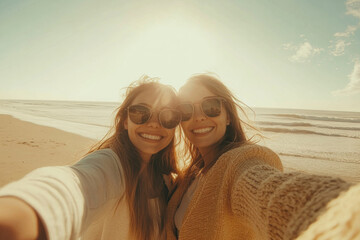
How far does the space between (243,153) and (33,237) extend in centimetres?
112

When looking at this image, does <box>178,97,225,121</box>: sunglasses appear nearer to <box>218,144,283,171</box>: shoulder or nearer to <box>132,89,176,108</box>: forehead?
<box>132,89,176,108</box>: forehead

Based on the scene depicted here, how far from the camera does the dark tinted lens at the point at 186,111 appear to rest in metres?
2.33

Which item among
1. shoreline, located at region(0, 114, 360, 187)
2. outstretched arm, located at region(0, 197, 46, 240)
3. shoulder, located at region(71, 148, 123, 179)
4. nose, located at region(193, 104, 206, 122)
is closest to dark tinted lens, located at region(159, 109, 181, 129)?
nose, located at region(193, 104, 206, 122)

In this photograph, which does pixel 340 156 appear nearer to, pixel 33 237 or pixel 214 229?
pixel 214 229

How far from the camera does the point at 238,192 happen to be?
3.34 ft

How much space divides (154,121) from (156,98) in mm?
302

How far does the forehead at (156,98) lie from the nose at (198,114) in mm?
313

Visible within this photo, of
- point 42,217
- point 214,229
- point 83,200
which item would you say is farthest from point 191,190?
point 42,217

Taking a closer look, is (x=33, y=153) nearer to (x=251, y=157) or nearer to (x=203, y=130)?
(x=203, y=130)

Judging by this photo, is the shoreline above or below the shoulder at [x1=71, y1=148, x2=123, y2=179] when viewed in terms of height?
below

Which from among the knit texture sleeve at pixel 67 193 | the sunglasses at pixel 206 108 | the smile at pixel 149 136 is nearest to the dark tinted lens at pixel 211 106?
the sunglasses at pixel 206 108

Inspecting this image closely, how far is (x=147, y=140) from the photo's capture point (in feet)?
7.20

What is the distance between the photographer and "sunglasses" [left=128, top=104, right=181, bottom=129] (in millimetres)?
2178

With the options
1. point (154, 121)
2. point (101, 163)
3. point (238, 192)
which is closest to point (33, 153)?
point (154, 121)
